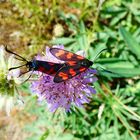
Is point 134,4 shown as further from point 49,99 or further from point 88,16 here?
point 49,99

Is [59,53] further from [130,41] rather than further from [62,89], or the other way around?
[130,41]

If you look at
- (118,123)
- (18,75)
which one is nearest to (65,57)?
(18,75)

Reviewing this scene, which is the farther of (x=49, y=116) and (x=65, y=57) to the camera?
(x=49, y=116)

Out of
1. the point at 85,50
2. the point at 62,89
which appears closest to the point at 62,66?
the point at 62,89

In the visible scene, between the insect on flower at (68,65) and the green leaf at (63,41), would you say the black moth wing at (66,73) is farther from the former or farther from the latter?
the green leaf at (63,41)

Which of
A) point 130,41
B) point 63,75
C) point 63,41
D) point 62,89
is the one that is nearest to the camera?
point 63,75
